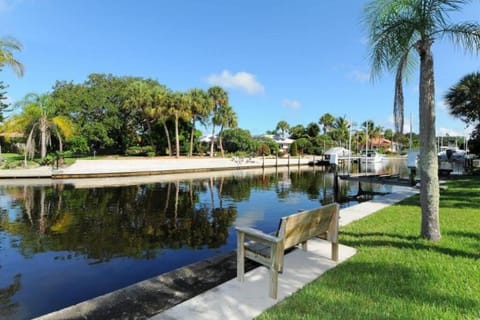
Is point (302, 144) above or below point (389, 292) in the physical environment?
above

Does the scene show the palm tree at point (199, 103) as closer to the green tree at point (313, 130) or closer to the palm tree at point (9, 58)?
the palm tree at point (9, 58)

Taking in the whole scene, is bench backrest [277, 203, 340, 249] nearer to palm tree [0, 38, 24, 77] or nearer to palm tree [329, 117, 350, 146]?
palm tree [0, 38, 24, 77]

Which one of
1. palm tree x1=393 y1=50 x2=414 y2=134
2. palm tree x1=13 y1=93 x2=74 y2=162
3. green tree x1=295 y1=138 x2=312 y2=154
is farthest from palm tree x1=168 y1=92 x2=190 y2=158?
palm tree x1=393 y1=50 x2=414 y2=134

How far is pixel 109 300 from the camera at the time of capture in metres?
3.75

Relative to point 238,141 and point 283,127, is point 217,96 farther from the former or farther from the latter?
point 283,127

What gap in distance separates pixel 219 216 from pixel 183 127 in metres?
34.9

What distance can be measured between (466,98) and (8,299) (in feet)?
75.3

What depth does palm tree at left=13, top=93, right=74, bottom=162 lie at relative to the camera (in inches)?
1168

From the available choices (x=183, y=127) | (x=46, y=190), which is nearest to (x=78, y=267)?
(x=46, y=190)

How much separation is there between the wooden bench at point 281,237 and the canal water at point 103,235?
7.59 feet

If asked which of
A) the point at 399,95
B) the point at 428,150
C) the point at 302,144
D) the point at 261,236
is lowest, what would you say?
the point at 261,236

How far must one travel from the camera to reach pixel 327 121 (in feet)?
240

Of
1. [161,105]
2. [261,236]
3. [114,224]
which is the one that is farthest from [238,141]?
[261,236]

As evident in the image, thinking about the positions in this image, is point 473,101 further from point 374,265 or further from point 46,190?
point 46,190
